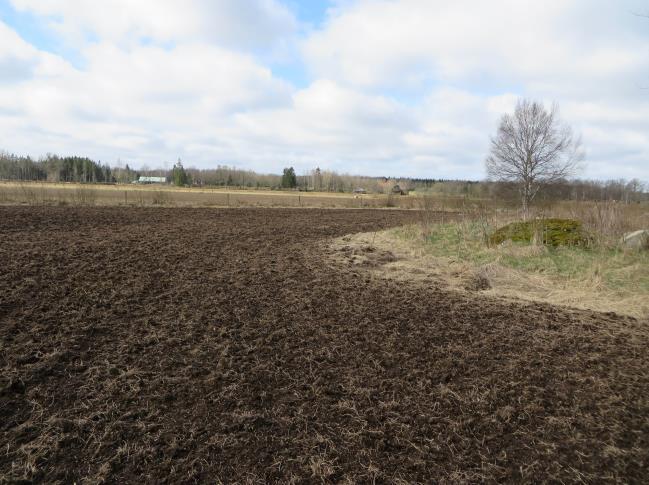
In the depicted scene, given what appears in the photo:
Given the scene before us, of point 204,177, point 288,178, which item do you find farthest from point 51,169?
point 288,178

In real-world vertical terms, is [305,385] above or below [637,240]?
below

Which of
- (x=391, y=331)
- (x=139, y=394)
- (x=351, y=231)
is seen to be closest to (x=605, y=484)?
(x=391, y=331)

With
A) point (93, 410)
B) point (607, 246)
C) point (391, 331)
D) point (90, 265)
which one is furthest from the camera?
point (607, 246)

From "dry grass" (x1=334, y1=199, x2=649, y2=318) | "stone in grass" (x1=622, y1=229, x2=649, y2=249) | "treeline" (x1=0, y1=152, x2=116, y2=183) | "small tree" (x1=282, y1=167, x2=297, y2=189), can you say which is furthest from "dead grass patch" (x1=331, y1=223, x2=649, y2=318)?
"treeline" (x1=0, y1=152, x2=116, y2=183)

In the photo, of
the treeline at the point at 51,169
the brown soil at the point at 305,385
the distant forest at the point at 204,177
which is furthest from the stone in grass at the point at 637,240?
the treeline at the point at 51,169

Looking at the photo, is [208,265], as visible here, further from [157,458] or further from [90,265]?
[157,458]

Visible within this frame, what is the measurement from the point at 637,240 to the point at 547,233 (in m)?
2.16

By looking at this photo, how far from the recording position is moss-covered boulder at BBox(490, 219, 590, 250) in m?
11.1

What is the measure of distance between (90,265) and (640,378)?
31.6 ft

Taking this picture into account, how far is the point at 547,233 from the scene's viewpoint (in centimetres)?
1147

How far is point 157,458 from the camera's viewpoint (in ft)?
9.70

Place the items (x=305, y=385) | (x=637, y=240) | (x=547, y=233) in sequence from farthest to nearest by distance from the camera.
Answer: (x=547, y=233) < (x=637, y=240) < (x=305, y=385)

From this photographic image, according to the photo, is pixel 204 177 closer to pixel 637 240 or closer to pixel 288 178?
pixel 288 178

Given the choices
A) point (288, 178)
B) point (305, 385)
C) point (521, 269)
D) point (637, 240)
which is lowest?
point (305, 385)
